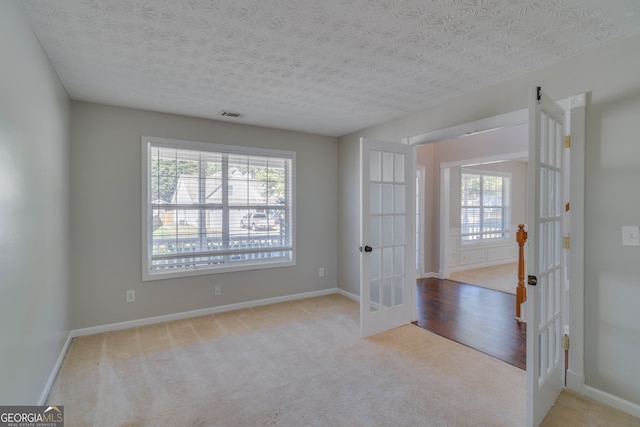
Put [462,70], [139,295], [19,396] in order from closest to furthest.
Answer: [19,396] → [462,70] → [139,295]

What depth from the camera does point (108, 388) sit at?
2.27 m

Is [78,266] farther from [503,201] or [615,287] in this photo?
[503,201]

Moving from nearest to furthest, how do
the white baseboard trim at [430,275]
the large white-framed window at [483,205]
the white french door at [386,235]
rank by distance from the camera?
the white french door at [386,235] → the white baseboard trim at [430,275] → the large white-framed window at [483,205]

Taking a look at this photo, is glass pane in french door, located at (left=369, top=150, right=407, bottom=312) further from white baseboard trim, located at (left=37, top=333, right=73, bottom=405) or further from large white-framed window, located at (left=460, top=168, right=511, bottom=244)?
large white-framed window, located at (left=460, top=168, right=511, bottom=244)

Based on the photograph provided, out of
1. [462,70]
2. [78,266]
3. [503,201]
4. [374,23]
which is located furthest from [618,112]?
[503,201]

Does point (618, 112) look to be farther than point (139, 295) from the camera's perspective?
No

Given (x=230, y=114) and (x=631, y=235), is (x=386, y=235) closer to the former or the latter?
→ (x=631, y=235)

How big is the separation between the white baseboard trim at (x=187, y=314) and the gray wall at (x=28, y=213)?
0.58 meters

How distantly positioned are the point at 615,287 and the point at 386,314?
6.16 feet

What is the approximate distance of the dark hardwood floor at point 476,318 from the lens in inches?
116

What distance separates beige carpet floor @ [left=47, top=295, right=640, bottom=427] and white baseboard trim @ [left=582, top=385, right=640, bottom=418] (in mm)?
58

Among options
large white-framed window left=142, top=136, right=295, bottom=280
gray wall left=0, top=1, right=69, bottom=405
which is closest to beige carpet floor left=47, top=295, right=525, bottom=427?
gray wall left=0, top=1, right=69, bottom=405

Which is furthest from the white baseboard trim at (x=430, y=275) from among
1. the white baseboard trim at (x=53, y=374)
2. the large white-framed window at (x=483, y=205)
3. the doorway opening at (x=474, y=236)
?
the white baseboard trim at (x=53, y=374)

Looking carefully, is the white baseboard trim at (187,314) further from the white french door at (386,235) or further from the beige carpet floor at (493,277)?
the beige carpet floor at (493,277)
